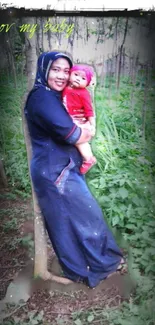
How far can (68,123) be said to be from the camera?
84.4 inches

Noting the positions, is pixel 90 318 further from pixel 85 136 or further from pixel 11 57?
pixel 11 57

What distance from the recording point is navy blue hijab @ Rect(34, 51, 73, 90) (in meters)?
2.10

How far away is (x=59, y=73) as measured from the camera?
210 centimetres

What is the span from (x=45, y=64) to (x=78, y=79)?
6.7 inches

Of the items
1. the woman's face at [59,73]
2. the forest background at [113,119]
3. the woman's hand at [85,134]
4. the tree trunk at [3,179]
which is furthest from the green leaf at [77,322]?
the woman's face at [59,73]

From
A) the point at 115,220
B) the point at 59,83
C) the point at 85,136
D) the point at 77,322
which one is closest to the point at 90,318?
the point at 77,322

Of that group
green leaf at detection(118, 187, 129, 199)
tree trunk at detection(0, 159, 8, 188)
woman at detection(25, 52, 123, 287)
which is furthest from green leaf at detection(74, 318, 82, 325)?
tree trunk at detection(0, 159, 8, 188)

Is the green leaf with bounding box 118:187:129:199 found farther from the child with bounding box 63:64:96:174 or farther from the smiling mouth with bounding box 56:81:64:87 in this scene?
the smiling mouth with bounding box 56:81:64:87

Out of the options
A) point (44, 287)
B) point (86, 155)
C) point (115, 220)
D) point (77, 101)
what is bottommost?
point (44, 287)

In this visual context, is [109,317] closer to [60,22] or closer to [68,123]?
[68,123]

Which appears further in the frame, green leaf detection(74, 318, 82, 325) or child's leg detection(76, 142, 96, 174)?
green leaf detection(74, 318, 82, 325)

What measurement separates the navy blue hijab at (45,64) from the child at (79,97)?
2.4 inches

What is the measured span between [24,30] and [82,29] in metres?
0.27

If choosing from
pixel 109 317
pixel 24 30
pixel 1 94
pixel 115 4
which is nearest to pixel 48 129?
pixel 1 94
